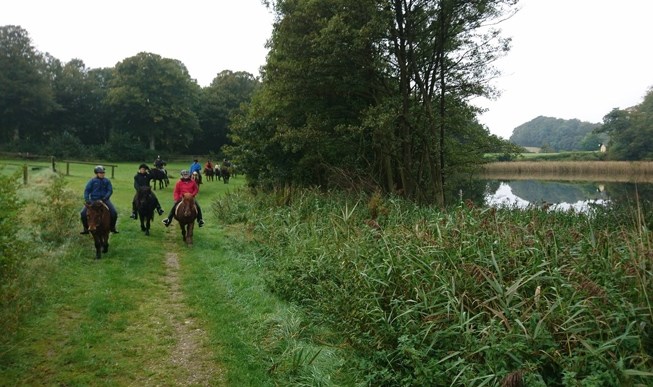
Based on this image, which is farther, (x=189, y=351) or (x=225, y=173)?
(x=225, y=173)

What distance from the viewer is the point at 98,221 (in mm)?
9344

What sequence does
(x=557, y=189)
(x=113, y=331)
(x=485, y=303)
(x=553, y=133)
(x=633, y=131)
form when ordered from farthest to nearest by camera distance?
(x=553, y=133) → (x=557, y=189) → (x=633, y=131) → (x=113, y=331) → (x=485, y=303)

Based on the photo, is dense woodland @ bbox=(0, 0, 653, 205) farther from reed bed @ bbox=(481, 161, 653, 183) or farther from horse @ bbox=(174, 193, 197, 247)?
reed bed @ bbox=(481, 161, 653, 183)

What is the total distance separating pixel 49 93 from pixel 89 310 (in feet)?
182

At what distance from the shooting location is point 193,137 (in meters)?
61.2

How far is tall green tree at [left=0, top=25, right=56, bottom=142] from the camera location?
49.5 m

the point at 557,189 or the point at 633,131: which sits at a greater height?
the point at 633,131

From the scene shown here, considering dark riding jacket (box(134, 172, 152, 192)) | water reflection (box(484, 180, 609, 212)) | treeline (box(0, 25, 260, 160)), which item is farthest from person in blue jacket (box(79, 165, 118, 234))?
treeline (box(0, 25, 260, 160))

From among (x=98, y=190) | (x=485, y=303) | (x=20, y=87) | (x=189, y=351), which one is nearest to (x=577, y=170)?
(x=98, y=190)

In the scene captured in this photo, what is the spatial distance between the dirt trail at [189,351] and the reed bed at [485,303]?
146cm

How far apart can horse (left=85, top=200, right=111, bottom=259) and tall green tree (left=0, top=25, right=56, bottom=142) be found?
49851mm

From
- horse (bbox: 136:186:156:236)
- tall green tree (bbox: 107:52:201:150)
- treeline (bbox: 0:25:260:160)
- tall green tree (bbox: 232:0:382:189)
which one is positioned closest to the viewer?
horse (bbox: 136:186:156:236)

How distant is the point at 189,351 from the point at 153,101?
56.1 m

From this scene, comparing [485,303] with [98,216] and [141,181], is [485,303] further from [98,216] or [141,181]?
[141,181]
